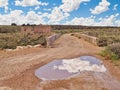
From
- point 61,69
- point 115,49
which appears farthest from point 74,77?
point 115,49

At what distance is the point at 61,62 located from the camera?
12.6 metres

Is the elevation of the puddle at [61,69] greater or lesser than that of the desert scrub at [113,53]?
lesser

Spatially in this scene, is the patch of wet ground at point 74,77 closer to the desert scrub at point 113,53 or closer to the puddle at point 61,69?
the puddle at point 61,69

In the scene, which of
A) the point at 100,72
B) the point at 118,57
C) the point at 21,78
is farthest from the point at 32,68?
the point at 118,57

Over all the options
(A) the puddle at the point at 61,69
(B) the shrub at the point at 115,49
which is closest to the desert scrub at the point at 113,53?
(B) the shrub at the point at 115,49

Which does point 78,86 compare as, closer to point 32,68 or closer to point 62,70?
point 62,70

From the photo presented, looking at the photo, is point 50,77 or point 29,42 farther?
point 29,42

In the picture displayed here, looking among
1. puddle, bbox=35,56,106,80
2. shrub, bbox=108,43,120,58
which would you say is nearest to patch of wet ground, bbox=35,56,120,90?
puddle, bbox=35,56,106,80

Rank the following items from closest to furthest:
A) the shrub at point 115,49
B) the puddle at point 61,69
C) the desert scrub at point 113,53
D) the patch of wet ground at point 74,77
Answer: the patch of wet ground at point 74,77, the puddle at point 61,69, the desert scrub at point 113,53, the shrub at point 115,49

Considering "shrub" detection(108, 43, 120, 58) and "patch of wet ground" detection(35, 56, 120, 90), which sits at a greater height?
"shrub" detection(108, 43, 120, 58)

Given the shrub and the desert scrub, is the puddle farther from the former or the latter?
the shrub

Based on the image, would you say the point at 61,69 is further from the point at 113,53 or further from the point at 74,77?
the point at 113,53

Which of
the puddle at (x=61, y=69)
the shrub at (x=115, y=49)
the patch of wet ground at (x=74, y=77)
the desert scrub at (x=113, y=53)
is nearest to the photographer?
the patch of wet ground at (x=74, y=77)

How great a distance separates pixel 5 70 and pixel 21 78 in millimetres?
1722
